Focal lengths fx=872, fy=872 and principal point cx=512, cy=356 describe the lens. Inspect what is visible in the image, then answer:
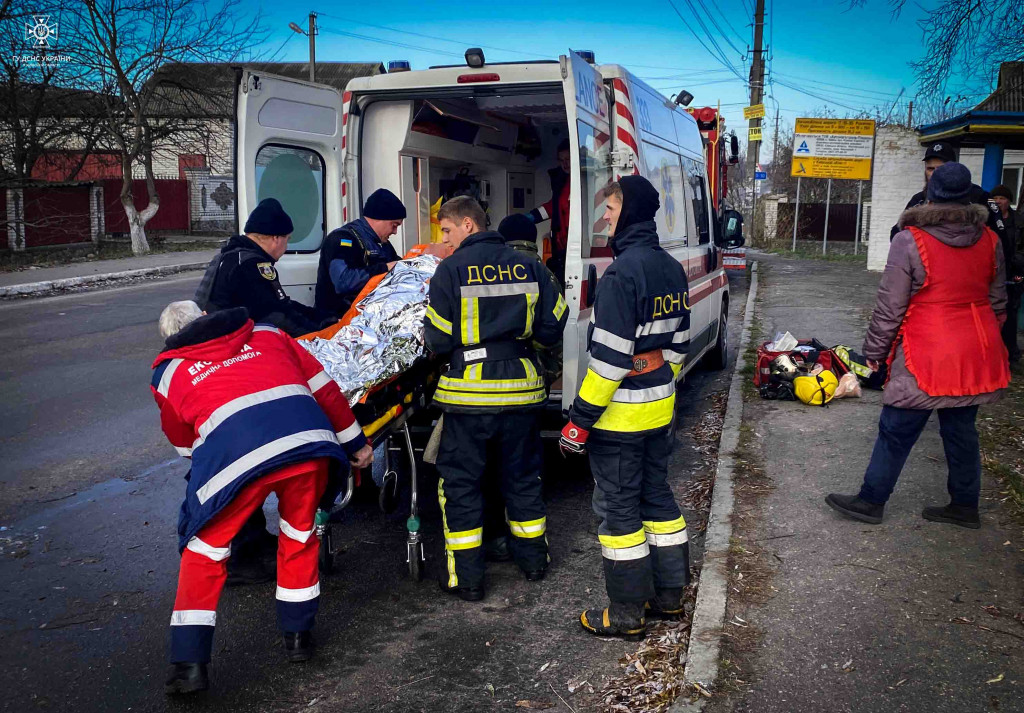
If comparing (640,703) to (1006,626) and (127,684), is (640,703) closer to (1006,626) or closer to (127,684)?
(1006,626)

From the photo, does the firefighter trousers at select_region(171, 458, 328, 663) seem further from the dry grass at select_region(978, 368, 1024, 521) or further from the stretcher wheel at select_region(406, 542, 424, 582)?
the dry grass at select_region(978, 368, 1024, 521)

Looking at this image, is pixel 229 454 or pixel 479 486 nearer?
pixel 229 454

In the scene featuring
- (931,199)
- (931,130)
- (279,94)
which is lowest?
(931,199)

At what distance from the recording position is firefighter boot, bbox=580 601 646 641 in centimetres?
→ 373

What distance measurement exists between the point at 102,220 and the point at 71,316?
15706mm

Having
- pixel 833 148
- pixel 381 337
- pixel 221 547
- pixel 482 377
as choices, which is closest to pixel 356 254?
pixel 381 337

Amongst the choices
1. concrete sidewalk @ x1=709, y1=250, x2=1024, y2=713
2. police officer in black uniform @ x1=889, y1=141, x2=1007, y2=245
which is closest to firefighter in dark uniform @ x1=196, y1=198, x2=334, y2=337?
concrete sidewalk @ x1=709, y1=250, x2=1024, y2=713

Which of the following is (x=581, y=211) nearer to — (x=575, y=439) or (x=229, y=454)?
(x=575, y=439)

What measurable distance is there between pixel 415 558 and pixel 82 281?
15.2 metres

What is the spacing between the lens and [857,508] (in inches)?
190

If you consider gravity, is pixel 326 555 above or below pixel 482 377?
below

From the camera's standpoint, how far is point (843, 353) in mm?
7953

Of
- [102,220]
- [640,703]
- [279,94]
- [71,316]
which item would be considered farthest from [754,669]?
[102,220]

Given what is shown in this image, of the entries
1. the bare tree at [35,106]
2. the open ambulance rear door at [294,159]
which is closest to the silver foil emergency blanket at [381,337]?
the open ambulance rear door at [294,159]
